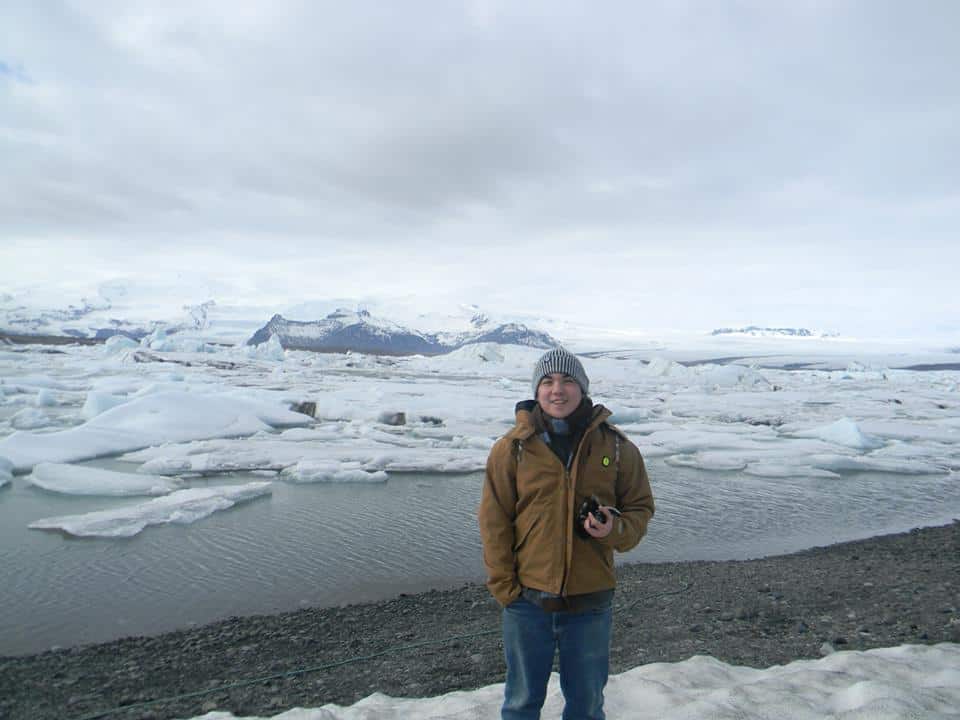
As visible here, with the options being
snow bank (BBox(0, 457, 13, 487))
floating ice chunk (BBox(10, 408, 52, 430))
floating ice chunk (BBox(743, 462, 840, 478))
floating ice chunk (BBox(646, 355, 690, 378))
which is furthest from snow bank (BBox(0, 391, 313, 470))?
floating ice chunk (BBox(646, 355, 690, 378))

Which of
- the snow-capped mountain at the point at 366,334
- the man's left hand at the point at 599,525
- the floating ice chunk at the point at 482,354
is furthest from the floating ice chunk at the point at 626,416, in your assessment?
the snow-capped mountain at the point at 366,334

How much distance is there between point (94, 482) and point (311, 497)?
3.28m

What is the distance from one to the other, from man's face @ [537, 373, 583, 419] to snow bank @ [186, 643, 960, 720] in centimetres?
155

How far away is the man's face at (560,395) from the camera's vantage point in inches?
88.9

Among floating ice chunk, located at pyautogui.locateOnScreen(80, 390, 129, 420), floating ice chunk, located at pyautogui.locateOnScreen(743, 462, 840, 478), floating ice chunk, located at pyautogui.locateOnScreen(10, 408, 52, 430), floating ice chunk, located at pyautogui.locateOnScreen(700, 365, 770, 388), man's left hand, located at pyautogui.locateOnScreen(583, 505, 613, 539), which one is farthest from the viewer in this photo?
floating ice chunk, located at pyautogui.locateOnScreen(700, 365, 770, 388)

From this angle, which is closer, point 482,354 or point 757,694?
point 757,694

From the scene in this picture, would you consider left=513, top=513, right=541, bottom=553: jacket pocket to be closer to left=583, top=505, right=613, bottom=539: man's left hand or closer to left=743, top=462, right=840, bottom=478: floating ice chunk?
left=583, top=505, right=613, bottom=539: man's left hand

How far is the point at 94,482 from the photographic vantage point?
9.71m

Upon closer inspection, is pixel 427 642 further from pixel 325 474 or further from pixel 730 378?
pixel 730 378

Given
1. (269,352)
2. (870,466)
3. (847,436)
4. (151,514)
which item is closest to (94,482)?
(151,514)

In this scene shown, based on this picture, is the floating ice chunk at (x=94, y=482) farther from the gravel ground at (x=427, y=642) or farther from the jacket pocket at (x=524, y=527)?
the jacket pocket at (x=524, y=527)

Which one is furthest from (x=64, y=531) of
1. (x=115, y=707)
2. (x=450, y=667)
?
(x=450, y=667)

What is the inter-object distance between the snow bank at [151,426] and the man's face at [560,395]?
A: 11861mm

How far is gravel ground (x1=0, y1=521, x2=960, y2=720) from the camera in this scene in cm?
402
